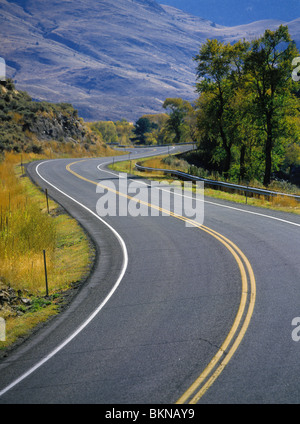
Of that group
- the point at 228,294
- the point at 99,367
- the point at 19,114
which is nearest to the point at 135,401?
the point at 99,367

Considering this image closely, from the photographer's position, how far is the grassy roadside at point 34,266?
10.0m

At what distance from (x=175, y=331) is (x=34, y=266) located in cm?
594

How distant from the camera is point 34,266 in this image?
12.9 metres

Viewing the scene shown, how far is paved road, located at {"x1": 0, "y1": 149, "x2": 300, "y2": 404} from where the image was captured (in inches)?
264

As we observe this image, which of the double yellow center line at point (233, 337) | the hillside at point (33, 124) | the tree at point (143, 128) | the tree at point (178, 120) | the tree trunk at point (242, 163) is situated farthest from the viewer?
the tree at point (143, 128)

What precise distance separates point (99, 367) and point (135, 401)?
122cm

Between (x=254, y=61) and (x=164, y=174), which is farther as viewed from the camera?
(x=164, y=174)

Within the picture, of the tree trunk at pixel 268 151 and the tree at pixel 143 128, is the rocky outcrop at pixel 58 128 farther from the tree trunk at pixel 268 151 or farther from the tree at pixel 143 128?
the tree at pixel 143 128

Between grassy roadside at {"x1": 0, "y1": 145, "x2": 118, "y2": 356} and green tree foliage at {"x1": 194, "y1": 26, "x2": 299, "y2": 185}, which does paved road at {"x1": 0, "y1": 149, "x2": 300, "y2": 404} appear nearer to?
grassy roadside at {"x1": 0, "y1": 145, "x2": 118, "y2": 356}

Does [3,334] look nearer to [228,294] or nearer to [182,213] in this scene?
[228,294]

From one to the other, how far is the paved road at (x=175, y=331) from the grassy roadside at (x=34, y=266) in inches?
21.3

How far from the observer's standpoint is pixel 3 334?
8.98 metres

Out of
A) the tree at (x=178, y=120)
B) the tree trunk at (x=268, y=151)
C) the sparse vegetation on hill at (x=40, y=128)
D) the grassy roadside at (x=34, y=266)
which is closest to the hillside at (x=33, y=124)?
the sparse vegetation on hill at (x=40, y=128)

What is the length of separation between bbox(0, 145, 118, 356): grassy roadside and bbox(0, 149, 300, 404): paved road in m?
0.54
